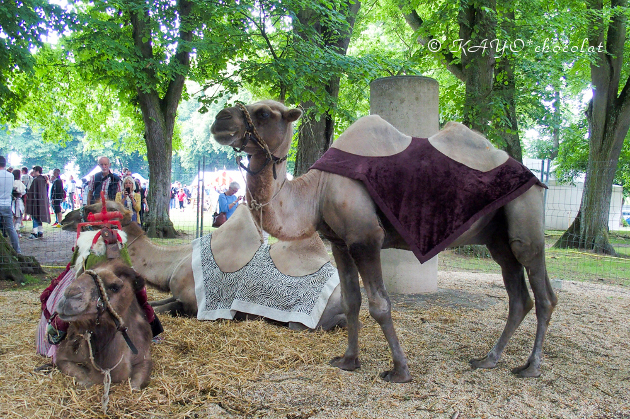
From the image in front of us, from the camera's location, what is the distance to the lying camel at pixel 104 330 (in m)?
2.82

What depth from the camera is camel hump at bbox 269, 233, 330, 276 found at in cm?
509

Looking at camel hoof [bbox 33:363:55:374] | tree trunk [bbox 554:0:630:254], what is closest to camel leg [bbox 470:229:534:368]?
camel hoof [bbox 33:363:55:374]

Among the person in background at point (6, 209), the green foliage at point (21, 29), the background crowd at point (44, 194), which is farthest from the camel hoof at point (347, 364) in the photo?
the person in background at point (6, 209)

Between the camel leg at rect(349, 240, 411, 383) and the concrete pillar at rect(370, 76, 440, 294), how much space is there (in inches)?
126

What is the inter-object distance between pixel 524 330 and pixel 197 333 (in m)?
3.49

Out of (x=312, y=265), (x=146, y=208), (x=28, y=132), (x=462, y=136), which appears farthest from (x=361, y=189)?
(x=28, y=132)

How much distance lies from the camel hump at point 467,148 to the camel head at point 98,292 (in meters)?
2.54

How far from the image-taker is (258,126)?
3.35 meters

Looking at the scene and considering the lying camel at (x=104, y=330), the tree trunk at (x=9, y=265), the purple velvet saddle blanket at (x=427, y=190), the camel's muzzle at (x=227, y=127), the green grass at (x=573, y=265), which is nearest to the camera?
the lying camel at (x=104, y=330)

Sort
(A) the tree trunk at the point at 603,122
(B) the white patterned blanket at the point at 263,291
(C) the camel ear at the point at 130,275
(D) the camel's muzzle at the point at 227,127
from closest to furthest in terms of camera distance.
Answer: (D) the camel's muzzle at the point at 227,127
(C) the camel ear at the point at 130,275
(B) the white patterned blanket at the point at 263,291
(A) the tree trunk at the point at 603,122

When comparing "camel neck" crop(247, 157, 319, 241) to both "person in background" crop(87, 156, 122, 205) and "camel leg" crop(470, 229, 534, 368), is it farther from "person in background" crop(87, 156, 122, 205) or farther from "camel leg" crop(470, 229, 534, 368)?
"person in background" crop(87, 156, 122, 205)

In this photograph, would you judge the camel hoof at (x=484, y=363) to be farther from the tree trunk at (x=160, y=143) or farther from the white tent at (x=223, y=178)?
the tree trunk at (x=160, y=143)

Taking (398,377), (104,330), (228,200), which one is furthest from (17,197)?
(398,377)

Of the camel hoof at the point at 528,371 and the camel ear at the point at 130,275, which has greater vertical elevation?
the camel ear at the point at 130,275
